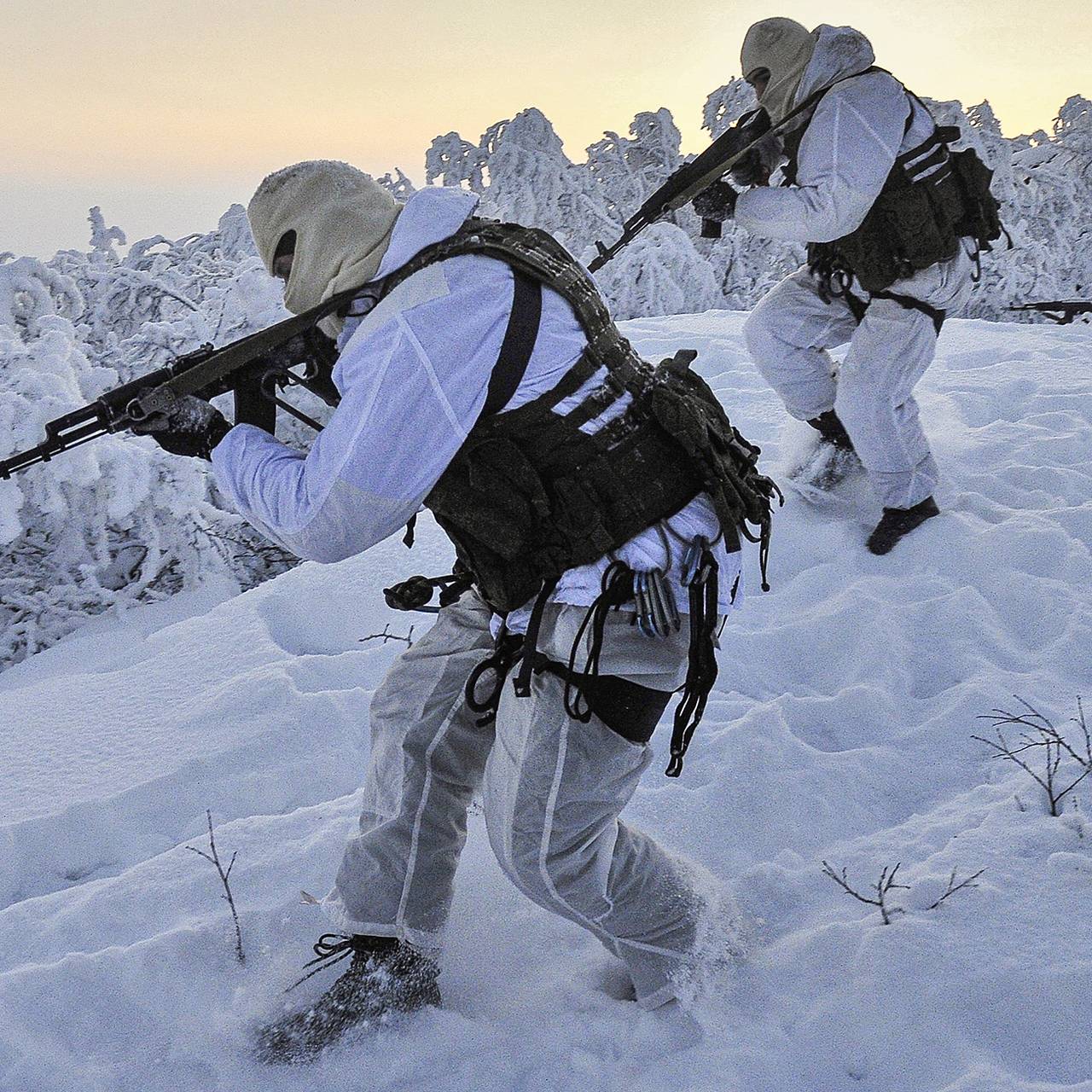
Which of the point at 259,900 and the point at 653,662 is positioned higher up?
the point at 653,662

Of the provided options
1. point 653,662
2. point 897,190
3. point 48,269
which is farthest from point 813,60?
point 48,269

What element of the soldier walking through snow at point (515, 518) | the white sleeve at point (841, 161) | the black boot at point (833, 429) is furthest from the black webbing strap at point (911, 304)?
the soldier walking through snow at point (515, 518)

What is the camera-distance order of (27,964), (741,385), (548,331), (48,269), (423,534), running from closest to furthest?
(548,331), (27,964), (423,534), (741,385), (48,269)

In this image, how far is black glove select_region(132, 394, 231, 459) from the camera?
6.92 feet

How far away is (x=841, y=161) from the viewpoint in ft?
11.2

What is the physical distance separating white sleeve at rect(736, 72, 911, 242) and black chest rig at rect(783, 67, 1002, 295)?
4.1 inches

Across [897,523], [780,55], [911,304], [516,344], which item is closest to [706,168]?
[780,55]

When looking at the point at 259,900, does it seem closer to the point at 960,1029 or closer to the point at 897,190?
the point at 960,1029

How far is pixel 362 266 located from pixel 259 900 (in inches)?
62.1

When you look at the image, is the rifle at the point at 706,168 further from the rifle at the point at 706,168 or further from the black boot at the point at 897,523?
the black boot at the point at 897,523

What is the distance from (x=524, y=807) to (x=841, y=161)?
274 centimetres

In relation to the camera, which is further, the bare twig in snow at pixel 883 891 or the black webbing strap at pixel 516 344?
the bare twig in snow at pixel 883 891

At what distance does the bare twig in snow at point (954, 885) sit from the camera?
1.97m

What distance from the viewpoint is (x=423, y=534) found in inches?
183
